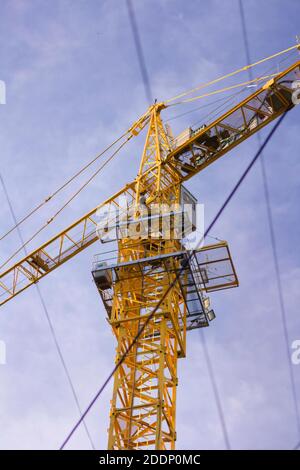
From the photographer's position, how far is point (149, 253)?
35344 mm

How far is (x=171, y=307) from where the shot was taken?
107 ft

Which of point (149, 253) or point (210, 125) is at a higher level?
point (210, 125)
